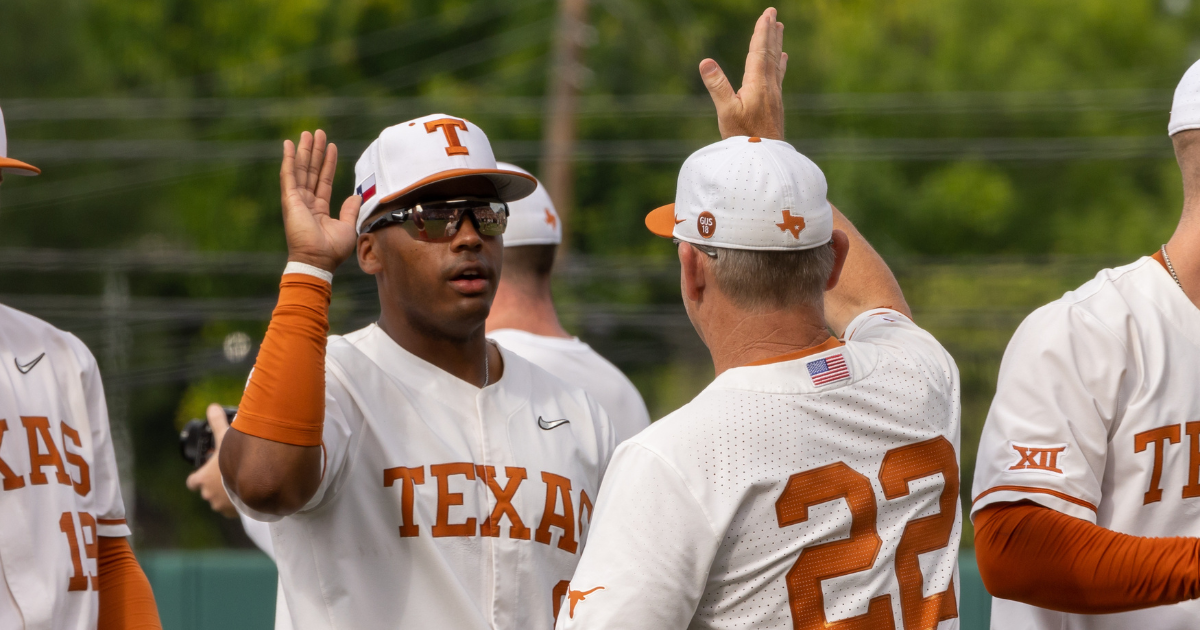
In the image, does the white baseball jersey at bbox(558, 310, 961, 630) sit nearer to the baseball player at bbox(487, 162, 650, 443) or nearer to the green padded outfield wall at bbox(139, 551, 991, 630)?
the baseball player at bbox(487, 162, 650, 443)

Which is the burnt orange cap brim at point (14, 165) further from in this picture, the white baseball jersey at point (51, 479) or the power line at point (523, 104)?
the power line at point (523, 104)

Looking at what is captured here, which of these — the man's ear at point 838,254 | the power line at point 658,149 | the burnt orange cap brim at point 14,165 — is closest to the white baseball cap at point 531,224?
the burnt orange cap brim at point 14,165

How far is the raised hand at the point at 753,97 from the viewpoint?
3174 millimetres

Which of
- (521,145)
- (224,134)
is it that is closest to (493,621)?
(521,145)

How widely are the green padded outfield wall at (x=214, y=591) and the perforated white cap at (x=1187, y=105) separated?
5971 mm

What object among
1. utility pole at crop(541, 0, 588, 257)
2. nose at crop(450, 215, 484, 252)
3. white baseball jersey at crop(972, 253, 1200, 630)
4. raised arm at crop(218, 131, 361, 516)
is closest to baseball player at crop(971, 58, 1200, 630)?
white baseball jersey at crop(972, 253, 1200, 630)

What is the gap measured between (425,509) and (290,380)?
547 mm

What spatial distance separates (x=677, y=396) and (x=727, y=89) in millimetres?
16734

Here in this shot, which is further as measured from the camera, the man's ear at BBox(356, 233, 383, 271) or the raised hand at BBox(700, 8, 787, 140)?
the man's ear at BBox(356, 233, 383, 271)

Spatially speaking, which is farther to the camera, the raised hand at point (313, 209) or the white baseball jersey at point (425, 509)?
the white baseball jersey at point (425, 509)

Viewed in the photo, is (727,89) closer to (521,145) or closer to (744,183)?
(744,183)

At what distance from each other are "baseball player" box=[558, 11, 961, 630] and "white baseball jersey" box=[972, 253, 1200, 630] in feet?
0.78

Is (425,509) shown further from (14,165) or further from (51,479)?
(14,165)

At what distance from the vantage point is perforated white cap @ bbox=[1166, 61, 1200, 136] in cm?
294
